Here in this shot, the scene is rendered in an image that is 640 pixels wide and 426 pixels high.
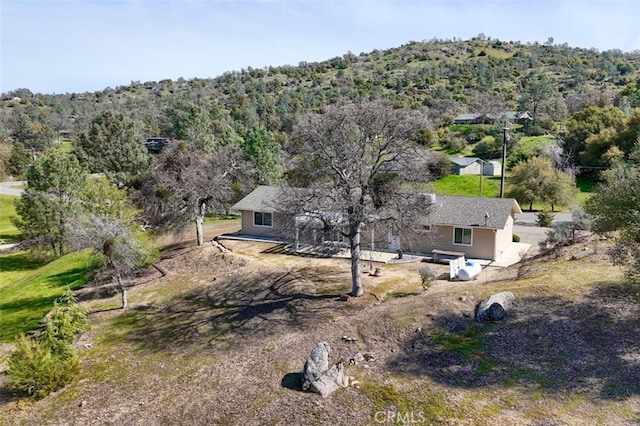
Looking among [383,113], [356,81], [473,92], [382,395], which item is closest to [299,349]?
[382,395]

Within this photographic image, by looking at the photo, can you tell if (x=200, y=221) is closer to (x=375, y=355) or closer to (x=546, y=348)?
(x=375, y=355)

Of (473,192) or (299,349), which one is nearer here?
(299,349)

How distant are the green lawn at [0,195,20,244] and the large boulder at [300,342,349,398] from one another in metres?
38.4

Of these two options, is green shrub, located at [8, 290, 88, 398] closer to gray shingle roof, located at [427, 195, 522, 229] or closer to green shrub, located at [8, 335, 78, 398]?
green shrub, located at [8, 335, 78, 398]

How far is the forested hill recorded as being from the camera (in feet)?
261

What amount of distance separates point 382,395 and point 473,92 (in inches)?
3925

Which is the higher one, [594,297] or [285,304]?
[594,297]

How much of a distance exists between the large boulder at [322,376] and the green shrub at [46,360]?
823 centimetres

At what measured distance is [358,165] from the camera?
65.5 ft

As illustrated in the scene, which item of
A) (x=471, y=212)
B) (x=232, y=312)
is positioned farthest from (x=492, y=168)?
(x=232, y=312)

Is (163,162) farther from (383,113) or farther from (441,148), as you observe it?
(441,148)

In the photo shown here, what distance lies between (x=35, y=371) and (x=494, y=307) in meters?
15.3

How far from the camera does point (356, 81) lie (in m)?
123

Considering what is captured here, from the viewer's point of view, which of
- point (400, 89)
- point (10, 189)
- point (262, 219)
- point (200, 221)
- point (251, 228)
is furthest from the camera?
point (400, 89)
